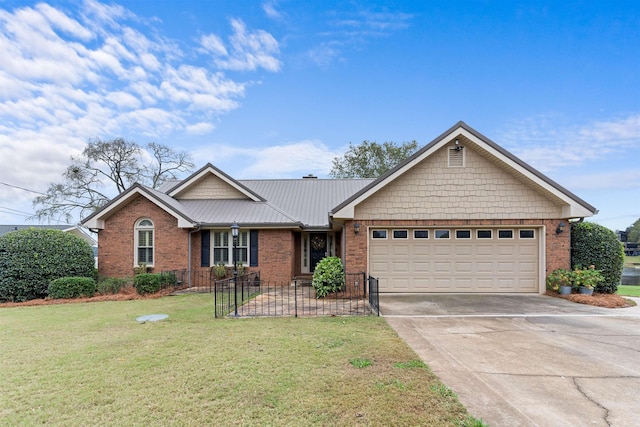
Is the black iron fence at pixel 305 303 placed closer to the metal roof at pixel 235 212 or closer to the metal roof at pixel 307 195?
the metal roof at pixel 235 212

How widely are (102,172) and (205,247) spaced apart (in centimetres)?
2382

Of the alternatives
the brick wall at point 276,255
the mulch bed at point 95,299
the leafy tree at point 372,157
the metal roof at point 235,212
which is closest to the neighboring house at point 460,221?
the brick wall at point 276,255

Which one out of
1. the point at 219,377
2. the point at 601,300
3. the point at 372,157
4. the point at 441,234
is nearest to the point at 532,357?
the point at 219,377

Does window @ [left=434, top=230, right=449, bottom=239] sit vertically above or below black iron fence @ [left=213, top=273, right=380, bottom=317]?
above

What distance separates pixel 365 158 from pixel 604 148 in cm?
2153

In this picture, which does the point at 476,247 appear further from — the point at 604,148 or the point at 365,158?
the point at 365,158

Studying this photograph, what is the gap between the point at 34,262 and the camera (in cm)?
1223

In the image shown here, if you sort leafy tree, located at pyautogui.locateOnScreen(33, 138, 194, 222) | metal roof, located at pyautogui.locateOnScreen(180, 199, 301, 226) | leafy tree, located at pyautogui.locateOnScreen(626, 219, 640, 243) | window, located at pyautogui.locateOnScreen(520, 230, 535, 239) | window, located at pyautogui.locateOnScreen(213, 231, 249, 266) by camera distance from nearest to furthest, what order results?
window, located at pyautogui.locateOnScreen(520, 230, 535, 239) → metal roof, located at pyautogui.locateOnScreen(180, 199, 301, 226) → window, located at pyautogui.locateOnScreen(213, 231, 249, 266) → leafy tree, located at pyautogui.locateOnScreen(33, 138, 194, 222) → leafy tree, located at pyautogui.locateOnScreen(626, 219, 640, 243)

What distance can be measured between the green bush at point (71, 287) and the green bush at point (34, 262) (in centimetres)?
47

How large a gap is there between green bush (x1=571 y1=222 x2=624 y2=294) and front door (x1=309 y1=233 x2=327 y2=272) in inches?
412

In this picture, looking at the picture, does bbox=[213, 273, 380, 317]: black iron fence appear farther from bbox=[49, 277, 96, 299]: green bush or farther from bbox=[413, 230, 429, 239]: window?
bbox=[49, 277, 96, 299]: green bush

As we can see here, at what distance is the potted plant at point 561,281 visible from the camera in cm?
1102

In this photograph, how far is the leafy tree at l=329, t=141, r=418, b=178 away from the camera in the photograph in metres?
35.4

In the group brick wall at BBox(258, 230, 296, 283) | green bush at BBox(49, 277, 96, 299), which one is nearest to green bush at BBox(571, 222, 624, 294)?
brick wall at BBox(258, 230, 296, 283)
